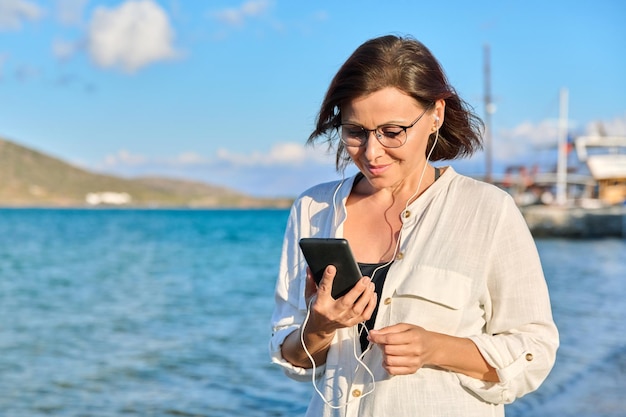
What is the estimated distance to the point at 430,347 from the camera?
208 centimetres

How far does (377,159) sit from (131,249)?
35.5 meters

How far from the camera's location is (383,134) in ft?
7.45

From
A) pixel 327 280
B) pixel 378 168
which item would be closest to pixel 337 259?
pixel 327 280

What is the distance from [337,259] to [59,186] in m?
153

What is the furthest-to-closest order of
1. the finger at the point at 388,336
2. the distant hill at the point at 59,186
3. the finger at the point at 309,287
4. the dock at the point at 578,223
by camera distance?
the distant hill at the point at 59,186, the dock at the point at 578,223, the finger at the point at 309,287, the finger at the point at 388,336

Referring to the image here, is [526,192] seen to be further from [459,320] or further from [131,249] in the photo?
[459,320]

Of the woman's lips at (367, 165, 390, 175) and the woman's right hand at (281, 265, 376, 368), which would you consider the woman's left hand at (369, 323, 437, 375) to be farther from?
the woman's lips at (367, 165, 390, 175)

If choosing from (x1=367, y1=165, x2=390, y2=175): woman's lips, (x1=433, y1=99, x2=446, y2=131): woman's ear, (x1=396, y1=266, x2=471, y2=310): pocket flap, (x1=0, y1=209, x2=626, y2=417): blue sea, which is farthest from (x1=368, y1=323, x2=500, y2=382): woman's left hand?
(x1=0, y1=209, x2=626, y2=417): blue sea

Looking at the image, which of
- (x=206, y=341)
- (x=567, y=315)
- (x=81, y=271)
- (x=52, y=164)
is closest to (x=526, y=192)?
(x=81, y=271)

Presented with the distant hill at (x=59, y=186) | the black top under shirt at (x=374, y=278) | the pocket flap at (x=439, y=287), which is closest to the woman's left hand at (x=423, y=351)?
the pocket flap at (x=439, y=287)

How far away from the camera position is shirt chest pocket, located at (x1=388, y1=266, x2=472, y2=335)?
2.21 m

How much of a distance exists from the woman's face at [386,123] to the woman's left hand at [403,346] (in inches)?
18.8

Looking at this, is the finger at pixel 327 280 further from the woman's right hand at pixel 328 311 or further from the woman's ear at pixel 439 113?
the woman's ear at pixel 439 113

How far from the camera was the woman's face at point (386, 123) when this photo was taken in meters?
2.25
